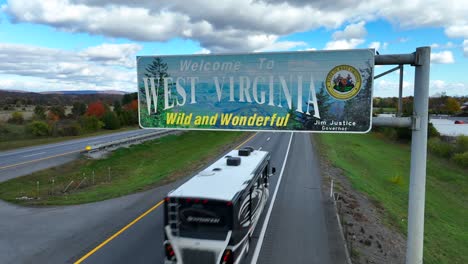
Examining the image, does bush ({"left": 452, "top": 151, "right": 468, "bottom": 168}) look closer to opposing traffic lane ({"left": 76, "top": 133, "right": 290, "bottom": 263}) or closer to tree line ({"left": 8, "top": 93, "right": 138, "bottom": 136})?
opposing traffic lane ({"left": 76, "top": 133, "right": 290, "bottom": 263})

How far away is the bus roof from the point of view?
876 centimetres

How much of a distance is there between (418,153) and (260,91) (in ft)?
12.6

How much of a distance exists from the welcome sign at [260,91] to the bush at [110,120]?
5800 centimetres

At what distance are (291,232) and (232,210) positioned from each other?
212 inches

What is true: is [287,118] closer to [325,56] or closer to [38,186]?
[325,56]

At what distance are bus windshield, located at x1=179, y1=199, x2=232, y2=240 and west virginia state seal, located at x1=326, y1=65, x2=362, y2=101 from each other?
3.82 m

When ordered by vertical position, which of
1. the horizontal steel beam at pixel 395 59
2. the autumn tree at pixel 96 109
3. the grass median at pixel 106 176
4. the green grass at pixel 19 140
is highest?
the horizontal steel beam at pixel 395 59

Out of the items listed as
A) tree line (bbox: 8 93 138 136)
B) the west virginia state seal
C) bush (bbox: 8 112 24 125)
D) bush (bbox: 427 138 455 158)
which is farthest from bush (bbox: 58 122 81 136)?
the west virginia state seal

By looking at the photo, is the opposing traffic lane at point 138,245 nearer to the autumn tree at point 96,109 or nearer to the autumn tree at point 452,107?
the autumn tree at point 96,109

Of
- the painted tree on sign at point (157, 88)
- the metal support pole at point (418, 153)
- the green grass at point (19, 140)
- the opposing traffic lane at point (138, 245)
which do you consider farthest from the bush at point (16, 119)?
the metal support pole at point (418, 153)

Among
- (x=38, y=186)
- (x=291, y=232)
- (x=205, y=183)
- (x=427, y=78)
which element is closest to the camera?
(x=427, y=78)

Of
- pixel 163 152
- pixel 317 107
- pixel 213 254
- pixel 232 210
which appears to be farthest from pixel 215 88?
pixel 163 152

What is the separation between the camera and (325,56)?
7.57 m

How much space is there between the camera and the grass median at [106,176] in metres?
18.7
